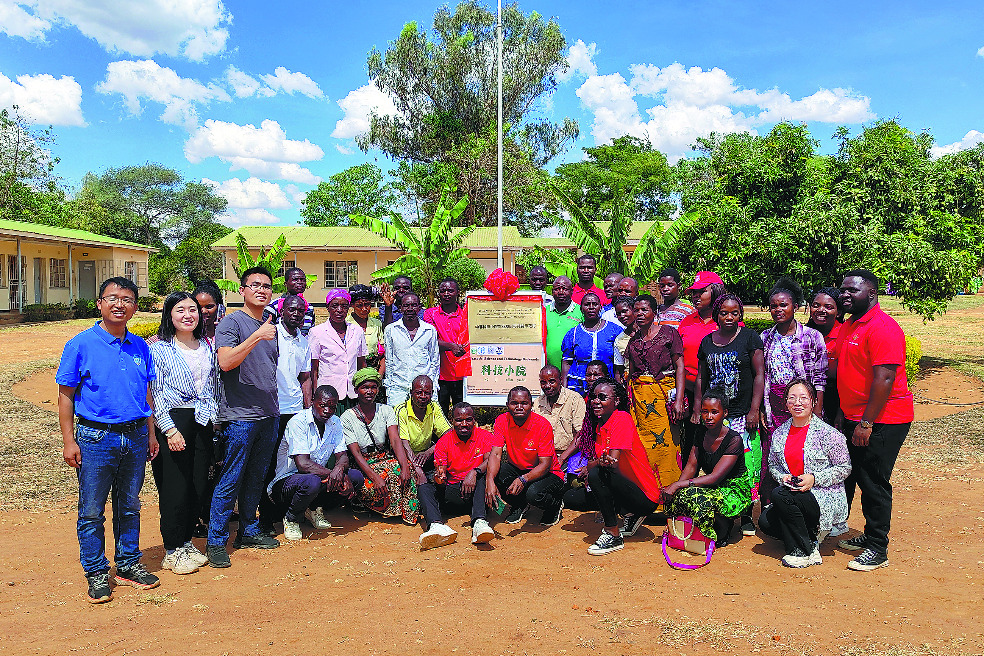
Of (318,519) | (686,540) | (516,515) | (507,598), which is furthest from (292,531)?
(686,540)

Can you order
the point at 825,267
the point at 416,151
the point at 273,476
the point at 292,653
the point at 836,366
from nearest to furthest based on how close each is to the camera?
the point at 292,653 < the point at 836,366 < the point at 273,476 < the point at 825,267 < the point at 416,151

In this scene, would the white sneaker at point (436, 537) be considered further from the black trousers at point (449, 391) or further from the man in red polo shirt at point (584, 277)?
the man in red polo shirt at point (584, 277)

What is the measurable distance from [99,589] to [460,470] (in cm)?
256

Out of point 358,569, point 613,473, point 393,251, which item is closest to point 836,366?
point 613,473

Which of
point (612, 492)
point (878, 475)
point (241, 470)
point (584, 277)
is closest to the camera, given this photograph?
point (878, 475)

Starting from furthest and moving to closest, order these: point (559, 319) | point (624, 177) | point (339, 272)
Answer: point (624, 177), point (339, 272), point (559, 319)

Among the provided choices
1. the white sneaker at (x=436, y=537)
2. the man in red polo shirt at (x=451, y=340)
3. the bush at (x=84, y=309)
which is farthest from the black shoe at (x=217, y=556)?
the bush at (x=84, y=309)

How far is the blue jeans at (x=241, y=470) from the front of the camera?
470cm

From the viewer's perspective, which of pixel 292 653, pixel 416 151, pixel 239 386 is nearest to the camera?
pixel 292 653

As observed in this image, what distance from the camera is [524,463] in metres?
5.49

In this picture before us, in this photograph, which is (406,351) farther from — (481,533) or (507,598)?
(507,598)

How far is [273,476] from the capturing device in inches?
214

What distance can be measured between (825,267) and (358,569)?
1028cm

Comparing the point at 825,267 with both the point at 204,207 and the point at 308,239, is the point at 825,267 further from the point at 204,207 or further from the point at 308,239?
the point at 204,207
